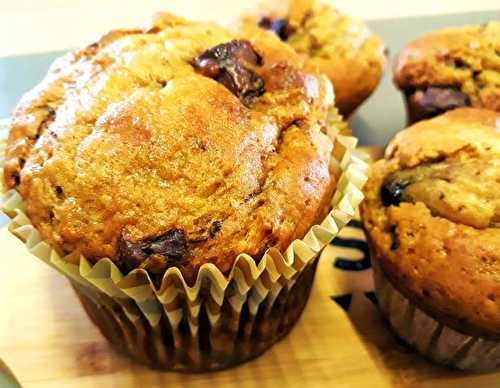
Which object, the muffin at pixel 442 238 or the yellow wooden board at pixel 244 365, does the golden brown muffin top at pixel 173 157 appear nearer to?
the muffin at pixel 442 238

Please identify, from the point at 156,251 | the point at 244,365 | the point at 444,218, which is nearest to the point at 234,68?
the point at 156,251

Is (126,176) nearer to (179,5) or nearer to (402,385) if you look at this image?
(402,385)

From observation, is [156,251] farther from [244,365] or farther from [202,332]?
[244,365]

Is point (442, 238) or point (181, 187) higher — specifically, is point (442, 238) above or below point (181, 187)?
below

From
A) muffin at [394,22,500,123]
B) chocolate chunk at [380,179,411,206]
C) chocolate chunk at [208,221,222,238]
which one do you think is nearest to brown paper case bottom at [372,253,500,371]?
chocolate chunk at [380,179,411,206]

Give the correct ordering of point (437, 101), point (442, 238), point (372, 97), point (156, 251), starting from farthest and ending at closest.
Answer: point (372, 97), point (437, 101), point (442, 238), point (156, 251)

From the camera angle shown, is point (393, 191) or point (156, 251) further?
point (393, 191)

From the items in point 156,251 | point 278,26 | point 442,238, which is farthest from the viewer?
point 278,26

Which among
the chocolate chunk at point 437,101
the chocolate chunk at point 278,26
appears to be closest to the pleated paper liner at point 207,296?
the chocolate chunk at point 437,101
